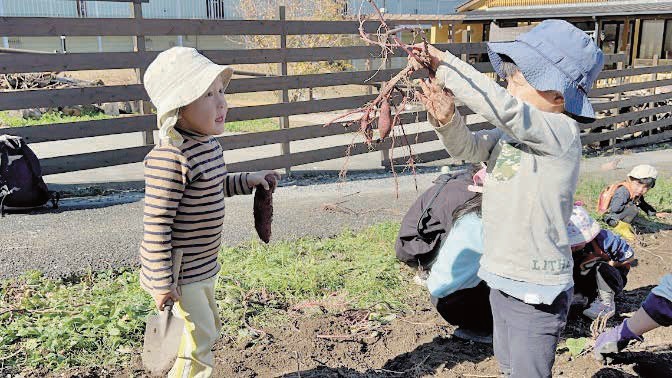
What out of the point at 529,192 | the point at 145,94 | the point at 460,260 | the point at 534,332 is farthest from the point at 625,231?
the point at 145,94

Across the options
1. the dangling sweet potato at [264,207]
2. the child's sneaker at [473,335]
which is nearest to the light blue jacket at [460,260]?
the child's sneaker at [473,335]

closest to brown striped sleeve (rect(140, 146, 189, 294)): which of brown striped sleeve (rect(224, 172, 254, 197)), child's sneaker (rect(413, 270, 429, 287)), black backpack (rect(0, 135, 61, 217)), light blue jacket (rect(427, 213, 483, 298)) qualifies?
brown striped sleeve (rect(224, 172, 254, 197))

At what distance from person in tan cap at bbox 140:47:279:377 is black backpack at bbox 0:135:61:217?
3607 millimetres

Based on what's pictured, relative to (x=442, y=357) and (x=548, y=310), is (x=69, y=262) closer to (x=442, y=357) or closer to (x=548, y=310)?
(x=442, y=357)

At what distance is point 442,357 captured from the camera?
10.8 ft

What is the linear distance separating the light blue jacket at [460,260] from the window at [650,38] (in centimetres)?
2175

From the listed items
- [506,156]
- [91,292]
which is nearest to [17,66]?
[91,292]

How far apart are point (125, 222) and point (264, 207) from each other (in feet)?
9.76

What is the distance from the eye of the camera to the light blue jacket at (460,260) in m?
3.47

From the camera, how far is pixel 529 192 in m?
2.22

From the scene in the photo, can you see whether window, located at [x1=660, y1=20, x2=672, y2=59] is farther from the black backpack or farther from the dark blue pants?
the dark blue pants

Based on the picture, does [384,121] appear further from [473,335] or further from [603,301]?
[603,301]

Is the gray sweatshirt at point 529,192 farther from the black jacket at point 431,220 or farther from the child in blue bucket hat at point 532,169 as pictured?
the black jacket at point 431,220

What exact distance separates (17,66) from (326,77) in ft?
11.7
